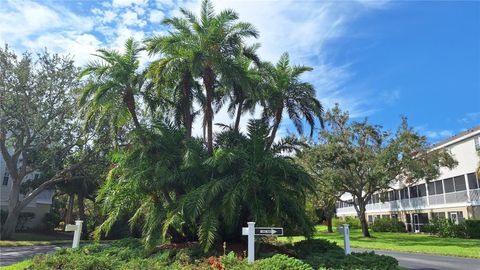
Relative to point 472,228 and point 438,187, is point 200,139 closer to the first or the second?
point 472,228

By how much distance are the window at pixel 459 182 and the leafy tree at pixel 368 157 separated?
2.68 metres

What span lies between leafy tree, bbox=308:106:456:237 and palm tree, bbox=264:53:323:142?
45.5ft

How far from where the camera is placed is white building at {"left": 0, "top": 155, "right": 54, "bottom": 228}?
1386 inches

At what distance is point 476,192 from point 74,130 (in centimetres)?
3158

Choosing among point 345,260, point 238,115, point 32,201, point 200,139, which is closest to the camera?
point 345,260

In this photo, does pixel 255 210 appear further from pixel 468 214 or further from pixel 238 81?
pixel 468 214

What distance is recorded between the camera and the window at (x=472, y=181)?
32378mm

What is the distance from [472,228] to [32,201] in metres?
38.3

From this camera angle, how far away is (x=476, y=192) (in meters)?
31.8

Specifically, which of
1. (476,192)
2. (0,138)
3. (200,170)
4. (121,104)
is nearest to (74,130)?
(0,138)

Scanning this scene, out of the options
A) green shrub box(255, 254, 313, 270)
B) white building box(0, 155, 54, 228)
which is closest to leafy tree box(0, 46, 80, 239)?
white building box(0, 155, 54, 228)

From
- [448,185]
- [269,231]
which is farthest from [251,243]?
[448,185]

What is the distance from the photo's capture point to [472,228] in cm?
2981

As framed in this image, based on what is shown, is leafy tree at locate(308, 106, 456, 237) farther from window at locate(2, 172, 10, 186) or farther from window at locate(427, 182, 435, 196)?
window at locate(2, 172, 10, 186)
